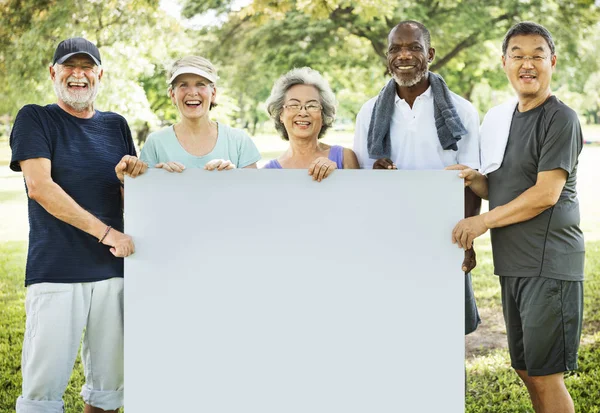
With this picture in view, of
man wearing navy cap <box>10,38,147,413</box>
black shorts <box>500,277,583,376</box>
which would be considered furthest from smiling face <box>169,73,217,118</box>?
black shorts <box>500,277,583,376</box>

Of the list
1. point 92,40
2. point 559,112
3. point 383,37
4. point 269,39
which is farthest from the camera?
point 269,39

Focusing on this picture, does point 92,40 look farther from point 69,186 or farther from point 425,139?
point 425,139

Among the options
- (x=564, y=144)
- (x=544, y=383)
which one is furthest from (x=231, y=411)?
(x=564, y=144)

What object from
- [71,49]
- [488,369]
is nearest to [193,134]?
[71,49]

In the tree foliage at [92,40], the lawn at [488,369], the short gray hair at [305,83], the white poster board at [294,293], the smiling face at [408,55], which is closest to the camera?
the white poster board at [294,293]

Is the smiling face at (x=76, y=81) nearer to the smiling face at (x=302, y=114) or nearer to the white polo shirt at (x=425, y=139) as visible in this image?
the smiling face at (x=302, y=114)

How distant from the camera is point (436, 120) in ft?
10.0

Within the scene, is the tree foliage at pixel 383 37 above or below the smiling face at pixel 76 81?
above

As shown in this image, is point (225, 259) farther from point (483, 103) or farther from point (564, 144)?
point (483, 103)

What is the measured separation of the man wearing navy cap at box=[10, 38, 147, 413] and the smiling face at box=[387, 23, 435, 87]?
1266mm

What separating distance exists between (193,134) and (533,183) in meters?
1.50

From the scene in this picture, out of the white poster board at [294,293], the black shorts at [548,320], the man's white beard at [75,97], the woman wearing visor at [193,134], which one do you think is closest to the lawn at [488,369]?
the white poster board at [294,293]

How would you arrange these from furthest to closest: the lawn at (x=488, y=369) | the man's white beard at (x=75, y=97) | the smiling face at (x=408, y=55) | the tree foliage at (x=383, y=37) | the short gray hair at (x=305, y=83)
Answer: the tree foliage at (x=383, y=37) → the lawn at (x=488, y=369) → the short gray hair at (x=305, y=83) → the smiling face at (x=408, y=55) → the man's white beard at (x=75, y=97)

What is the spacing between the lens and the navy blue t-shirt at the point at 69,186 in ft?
9.48
